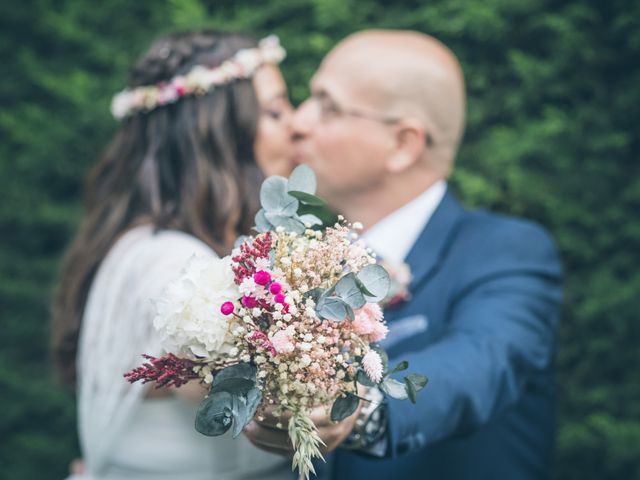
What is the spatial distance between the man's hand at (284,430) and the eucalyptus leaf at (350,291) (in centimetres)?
30

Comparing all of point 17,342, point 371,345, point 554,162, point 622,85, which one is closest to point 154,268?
point 371,345

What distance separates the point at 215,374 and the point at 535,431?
63.7 inches

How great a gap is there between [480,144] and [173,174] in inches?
58.6

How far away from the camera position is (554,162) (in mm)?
3318

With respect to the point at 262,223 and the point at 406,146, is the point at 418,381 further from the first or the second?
the point at 406,146

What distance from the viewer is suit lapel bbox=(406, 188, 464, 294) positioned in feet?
8.93

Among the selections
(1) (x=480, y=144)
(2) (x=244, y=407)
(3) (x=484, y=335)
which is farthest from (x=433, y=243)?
(2) (x=244, y=407)

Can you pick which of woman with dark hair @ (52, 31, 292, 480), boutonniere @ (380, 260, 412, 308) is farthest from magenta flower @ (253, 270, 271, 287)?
boutonniere @ (380, 260, 412, 308)

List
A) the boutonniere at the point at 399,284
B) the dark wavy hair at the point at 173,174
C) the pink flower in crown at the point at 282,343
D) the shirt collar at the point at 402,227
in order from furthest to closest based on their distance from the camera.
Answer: the shirt collar at the point at 402,227, the dark wavy hair at the point at 173,174, the boutonniere at the point at 399,284, the pink flower in crown at the point at 282,343

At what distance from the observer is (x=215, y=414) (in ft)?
4.54

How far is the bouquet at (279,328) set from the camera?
4.48 feet

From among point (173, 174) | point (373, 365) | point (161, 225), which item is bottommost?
point (373, 365)

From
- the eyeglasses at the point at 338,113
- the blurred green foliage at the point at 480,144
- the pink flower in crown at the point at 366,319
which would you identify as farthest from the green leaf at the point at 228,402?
the blurred green foliage at the point at 480,144

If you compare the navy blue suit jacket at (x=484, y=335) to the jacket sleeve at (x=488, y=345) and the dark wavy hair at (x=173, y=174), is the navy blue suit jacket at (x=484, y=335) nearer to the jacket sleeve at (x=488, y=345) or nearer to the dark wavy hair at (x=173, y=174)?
the jacket sleeve at (x=488, y=345)
